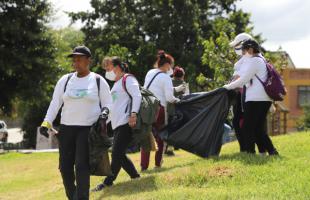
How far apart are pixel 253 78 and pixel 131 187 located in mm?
2334

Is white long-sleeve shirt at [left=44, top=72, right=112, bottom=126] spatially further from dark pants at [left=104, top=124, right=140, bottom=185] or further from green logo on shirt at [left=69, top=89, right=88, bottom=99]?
dark pants at [left=104, top=124, right=140, bottom=185]

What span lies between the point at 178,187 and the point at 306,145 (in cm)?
354

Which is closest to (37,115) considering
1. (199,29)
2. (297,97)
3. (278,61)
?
(199,29)

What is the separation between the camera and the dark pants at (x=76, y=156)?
688 centimetres

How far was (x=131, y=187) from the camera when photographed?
25.7ft

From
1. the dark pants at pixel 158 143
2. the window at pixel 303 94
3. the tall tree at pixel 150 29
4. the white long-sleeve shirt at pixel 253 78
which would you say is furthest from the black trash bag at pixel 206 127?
the window at pixel 303 94

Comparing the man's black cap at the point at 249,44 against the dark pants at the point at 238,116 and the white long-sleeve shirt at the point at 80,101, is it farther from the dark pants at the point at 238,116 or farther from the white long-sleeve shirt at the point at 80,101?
the white long-sleeve shirt at the point at 80,101

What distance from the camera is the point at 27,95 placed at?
25.1m

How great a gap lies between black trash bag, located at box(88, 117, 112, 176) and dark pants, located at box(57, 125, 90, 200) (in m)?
0.07

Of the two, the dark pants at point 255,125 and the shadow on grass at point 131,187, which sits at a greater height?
the dark pants at point 255,125

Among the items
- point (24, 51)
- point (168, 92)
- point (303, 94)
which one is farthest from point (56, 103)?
point (303, 94)

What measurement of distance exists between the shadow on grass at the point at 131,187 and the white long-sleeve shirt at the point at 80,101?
1.20 metres

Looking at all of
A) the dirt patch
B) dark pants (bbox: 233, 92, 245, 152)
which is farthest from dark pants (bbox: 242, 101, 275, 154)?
the dirt patch

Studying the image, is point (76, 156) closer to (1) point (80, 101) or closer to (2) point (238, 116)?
(1) point (80, 101)
